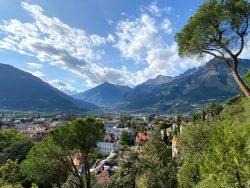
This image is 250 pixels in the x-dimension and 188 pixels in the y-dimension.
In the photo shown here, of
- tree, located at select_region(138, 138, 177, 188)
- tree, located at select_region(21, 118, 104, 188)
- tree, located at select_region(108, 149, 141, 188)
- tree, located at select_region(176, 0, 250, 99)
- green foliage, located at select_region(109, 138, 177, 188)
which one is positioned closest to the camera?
tree, located at select_region(176, 0, 250, 99)

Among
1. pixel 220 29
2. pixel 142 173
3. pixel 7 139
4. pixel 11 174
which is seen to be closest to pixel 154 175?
pixel 142 173

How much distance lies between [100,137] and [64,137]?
11.8 feet

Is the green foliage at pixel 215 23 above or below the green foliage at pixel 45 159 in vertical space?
above

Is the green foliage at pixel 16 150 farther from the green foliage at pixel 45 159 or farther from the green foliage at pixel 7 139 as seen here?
the green foliage at pixel 45 159

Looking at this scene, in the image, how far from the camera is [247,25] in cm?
1348

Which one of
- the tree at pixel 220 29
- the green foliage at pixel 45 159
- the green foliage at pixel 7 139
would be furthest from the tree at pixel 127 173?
the green foliage at pixel 7 139

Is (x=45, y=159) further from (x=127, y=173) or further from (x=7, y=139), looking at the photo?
(x=7, y=139)

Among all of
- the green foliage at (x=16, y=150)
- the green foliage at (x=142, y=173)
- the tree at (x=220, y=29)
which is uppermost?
the tree at (x=220, y=29)

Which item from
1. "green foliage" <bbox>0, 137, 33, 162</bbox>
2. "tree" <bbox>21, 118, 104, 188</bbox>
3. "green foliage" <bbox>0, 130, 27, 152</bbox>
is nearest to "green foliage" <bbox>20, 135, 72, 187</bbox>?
"tree" <bbox>21, 118, 104, 188</bbox>

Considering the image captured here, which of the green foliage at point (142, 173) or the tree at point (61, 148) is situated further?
the green foliage at point (142, 173)

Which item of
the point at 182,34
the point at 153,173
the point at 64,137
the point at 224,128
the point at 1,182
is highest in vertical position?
the point at 182,34

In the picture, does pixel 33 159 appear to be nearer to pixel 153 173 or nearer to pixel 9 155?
pixel 153 173

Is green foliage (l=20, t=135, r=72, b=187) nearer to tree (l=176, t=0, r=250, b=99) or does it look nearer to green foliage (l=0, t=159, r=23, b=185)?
tree (l=176, t=0, r=250, b=99)

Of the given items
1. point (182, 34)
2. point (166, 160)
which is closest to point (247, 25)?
point (182, 34)
